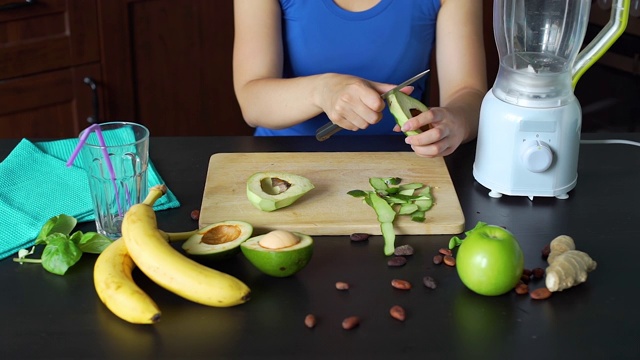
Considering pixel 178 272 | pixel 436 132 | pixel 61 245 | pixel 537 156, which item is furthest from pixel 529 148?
pixel 61 245

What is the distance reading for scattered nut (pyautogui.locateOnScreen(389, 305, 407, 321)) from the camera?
3.37 feet

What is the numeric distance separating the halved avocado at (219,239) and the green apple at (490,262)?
0.30m

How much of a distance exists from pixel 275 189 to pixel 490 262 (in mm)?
399

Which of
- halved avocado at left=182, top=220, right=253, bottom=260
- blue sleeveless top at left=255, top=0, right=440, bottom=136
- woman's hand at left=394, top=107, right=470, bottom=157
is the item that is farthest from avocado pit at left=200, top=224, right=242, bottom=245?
blue sleeveless top at left=255, top=0, right=440, bottom=136

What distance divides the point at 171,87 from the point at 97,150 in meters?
1.66

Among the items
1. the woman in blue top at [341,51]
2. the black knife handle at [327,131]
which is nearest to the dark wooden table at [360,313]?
the black knife handle at [327,131]

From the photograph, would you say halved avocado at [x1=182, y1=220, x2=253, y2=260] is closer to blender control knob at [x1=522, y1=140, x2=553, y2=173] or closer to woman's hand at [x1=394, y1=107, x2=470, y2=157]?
woman's hand at [x1=394, y1=107, x2=470, y2=157]

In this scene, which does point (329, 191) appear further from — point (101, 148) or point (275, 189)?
point (101, 148)

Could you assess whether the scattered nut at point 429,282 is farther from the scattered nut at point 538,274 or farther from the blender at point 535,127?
the blender at point 535,127

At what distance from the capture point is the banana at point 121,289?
101 centimetres

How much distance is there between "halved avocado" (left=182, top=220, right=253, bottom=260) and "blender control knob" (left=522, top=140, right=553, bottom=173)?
1.45 ft

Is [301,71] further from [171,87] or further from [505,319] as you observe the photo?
[171,87]

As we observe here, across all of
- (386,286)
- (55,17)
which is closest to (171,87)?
(55,17)

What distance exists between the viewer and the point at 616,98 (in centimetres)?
331
